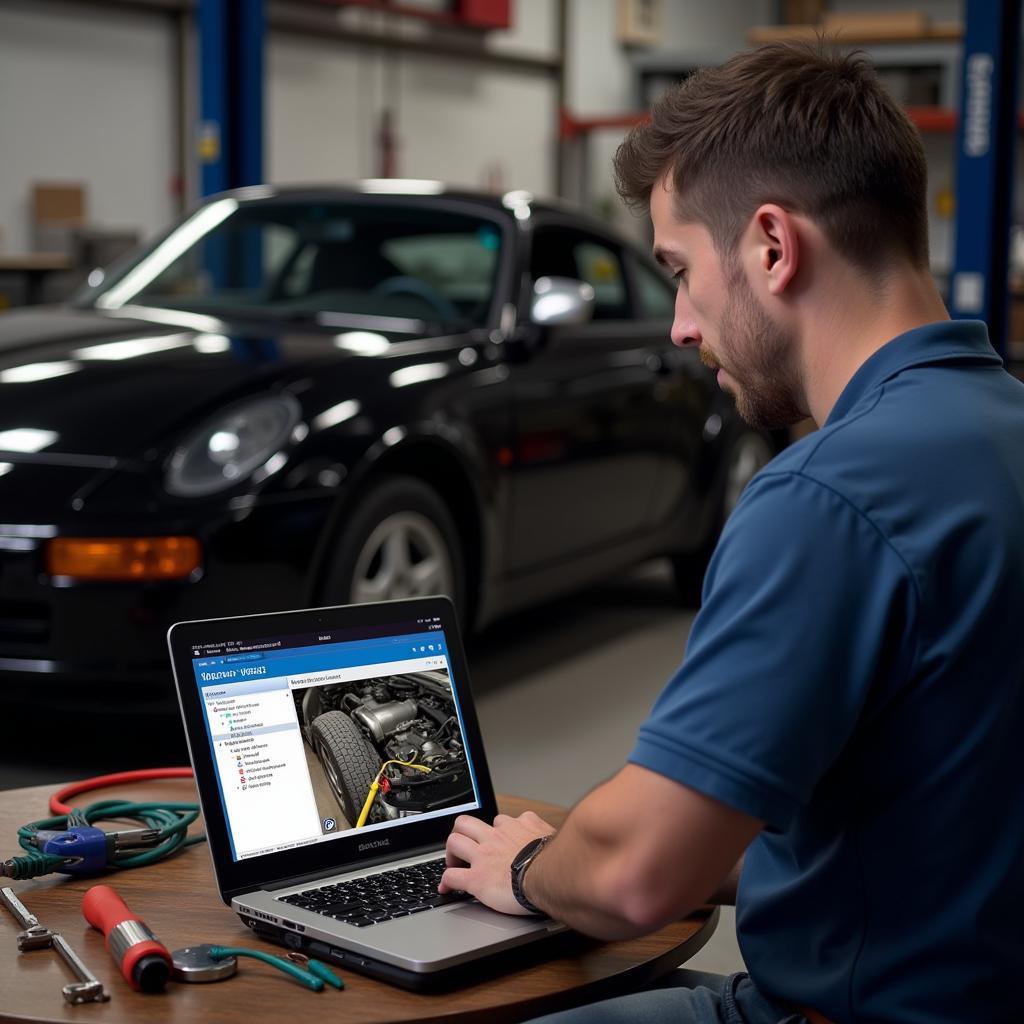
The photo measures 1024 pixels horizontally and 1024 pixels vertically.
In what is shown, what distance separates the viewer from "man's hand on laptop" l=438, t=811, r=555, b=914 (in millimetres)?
1337

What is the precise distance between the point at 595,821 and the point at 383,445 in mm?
2537

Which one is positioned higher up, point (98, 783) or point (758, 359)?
point (758, 359)

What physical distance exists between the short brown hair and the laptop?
0.55 meters

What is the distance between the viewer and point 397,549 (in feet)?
12.3

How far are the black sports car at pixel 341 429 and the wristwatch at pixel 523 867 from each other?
1985 mm

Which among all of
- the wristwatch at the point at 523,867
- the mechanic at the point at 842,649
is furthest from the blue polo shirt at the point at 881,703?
the wristwatch at the point at 523,867

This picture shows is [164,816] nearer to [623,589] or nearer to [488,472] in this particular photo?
[488,472]

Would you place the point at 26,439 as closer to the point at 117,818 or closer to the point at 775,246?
the point at 117,818

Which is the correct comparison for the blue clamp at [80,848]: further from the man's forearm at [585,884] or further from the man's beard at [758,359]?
the man's beard at [758,359]

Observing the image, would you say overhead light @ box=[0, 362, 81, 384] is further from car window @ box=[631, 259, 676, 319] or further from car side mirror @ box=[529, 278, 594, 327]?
car window @ box=[631, 259, 676, 319]

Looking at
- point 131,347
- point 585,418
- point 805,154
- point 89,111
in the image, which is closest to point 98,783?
point 805,154

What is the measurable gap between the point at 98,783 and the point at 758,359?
3.06 feet

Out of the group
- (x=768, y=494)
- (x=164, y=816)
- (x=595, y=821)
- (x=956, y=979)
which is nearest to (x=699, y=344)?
(x=768, y=494)

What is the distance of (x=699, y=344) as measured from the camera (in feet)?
4.54
